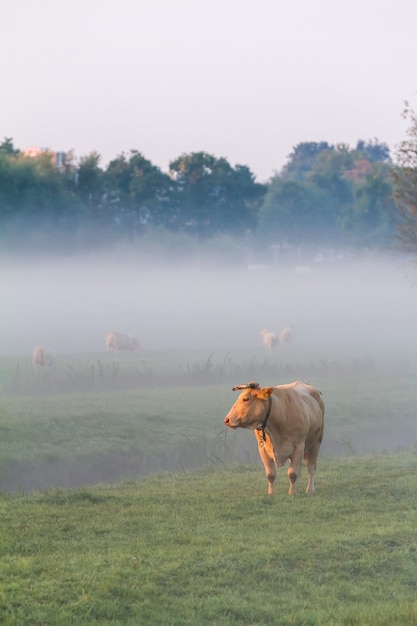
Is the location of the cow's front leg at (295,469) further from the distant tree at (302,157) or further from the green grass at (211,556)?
the distant tree at (302,157)

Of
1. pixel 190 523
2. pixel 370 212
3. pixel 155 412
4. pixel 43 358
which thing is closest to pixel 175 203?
pixel 370 212

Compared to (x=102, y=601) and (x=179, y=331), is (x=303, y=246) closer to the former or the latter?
(x=179, y=331)

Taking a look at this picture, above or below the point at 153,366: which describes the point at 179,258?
above

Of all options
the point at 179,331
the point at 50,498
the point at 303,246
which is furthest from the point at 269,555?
the point at 303,246

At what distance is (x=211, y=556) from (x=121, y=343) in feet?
107

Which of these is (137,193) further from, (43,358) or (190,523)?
(190,523)

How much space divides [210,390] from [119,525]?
18.8 meters

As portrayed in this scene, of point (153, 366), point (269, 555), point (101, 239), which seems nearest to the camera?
point (269, 555)

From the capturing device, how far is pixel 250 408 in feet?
47.6

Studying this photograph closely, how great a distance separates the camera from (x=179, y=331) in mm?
58375

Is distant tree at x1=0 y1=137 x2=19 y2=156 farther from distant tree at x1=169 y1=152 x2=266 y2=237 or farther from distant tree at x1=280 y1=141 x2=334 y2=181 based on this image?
distant tree at x1=280 y1=141 x2=334 y2=181

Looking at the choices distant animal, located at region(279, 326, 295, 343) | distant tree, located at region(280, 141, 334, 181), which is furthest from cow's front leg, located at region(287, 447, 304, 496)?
distant tree, located at region(280, 141, 334, 181)

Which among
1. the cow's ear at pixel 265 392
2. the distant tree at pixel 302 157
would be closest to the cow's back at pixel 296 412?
the cow's ear at pixel 265 392

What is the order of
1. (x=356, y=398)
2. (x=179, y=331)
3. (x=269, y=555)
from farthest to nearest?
(x=179, y=331), (x=356, y=398), (x=269, y=555)
